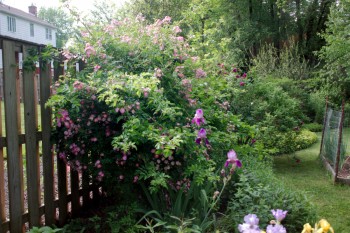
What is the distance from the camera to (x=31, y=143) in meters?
3.22

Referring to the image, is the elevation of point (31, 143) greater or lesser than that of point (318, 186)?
greater

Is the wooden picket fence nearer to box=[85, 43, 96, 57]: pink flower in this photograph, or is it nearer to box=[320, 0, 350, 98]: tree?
box=[85, 43, 96, 57]: pink flower

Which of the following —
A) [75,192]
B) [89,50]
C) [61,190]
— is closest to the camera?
[89,50]

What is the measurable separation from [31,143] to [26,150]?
8 centimetres

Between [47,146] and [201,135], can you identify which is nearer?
[201,135]

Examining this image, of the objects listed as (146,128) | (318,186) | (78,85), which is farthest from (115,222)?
(318,186)

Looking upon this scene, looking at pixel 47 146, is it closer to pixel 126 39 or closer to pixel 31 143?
pixel 31 143

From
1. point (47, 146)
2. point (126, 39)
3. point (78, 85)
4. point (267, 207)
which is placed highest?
point (126, 39)

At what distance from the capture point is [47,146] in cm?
343

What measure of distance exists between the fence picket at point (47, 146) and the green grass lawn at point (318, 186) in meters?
2.48

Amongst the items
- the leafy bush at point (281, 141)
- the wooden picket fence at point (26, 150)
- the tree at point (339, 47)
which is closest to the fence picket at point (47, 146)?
the wooden picket fence at point (26, 150)

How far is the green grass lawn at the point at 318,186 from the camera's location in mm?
4250

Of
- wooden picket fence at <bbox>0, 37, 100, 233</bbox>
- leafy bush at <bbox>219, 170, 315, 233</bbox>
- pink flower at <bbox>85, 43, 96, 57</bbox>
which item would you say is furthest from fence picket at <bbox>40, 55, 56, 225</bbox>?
leafy bush at <bbox>219, 170, 315, 233</bbox>

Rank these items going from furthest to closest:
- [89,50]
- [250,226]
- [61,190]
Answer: [61,190] < [89,50] < [250,226]
